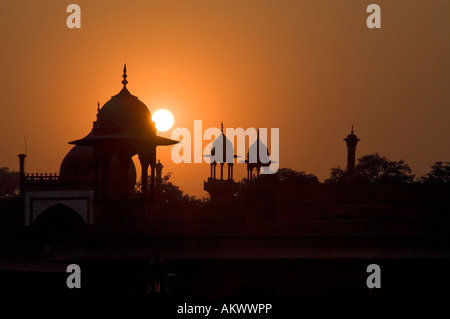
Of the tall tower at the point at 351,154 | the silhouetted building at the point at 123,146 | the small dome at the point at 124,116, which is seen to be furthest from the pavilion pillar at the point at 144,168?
the tall tower at the point at 351,154

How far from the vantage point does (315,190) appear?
161 ft

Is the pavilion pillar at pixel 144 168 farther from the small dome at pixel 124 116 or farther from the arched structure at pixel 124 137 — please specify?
the small dome at pixel 124 116

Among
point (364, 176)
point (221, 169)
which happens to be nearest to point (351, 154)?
point (221, 169)

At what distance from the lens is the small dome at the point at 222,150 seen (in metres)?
65.4

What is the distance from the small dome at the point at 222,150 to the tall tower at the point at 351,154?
39.9 feet

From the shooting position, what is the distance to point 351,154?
5366cm

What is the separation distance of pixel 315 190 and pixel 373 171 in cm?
4790

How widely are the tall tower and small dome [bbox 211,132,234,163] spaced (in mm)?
12150

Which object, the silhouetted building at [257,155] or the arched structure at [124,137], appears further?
the silhouetted building at [257,155]

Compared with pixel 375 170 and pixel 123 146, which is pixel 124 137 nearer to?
pixel 123 146

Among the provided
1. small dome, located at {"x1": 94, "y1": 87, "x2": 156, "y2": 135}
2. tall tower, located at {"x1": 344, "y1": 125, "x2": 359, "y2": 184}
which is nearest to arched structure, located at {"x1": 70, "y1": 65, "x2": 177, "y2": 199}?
small dome, located at {"x1": 94, "y1": 87, "x2": 156, "y2": 135}

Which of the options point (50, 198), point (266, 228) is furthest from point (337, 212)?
point (50, 198)

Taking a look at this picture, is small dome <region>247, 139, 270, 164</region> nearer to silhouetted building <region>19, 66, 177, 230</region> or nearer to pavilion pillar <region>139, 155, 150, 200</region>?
silhouetted building <region>19, 66, 177, 230</region>

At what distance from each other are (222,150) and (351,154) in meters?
13.8
